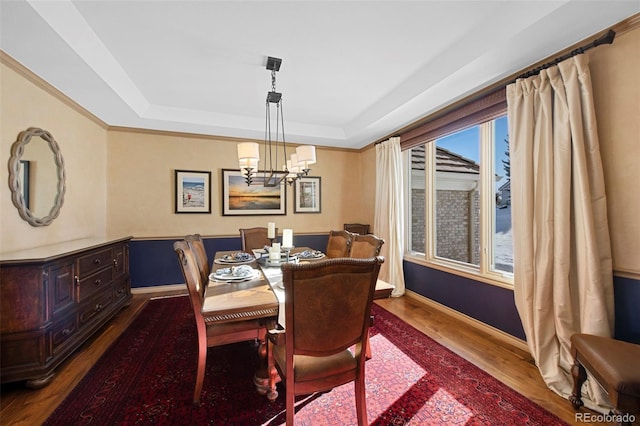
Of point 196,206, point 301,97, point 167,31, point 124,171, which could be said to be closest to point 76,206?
point 124,171

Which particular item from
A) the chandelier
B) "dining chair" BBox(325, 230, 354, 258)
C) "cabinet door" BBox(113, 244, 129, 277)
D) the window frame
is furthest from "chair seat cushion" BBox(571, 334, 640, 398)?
"cabinet door" BBox(113, 244, 129, 277)

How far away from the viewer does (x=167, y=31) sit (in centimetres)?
201

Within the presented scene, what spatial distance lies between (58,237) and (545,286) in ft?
14.7

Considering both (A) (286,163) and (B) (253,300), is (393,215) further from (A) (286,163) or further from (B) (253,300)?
(B) (253,300)

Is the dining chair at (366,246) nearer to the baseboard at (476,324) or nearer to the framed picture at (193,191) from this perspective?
the baseboard at (476,324)

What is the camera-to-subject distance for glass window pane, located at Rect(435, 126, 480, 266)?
2.93m

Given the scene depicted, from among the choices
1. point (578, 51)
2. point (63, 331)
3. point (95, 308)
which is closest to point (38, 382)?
point (63, 331)

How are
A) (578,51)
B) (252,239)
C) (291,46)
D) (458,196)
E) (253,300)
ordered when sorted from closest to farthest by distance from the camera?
(253,300) → (578,51) → (291,46) → (458,196) → (252,239)

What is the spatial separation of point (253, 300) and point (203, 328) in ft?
1.45

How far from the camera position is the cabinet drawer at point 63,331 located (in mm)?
1956

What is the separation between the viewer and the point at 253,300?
1551 mm

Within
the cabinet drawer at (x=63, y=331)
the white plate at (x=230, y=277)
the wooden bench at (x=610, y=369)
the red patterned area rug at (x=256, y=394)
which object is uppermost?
the white plate at (x=230, y=277)

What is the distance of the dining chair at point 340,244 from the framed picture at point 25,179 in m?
2.82

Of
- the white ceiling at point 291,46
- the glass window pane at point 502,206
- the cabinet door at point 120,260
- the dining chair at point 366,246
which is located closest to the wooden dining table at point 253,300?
the dining chair at point 366,246
